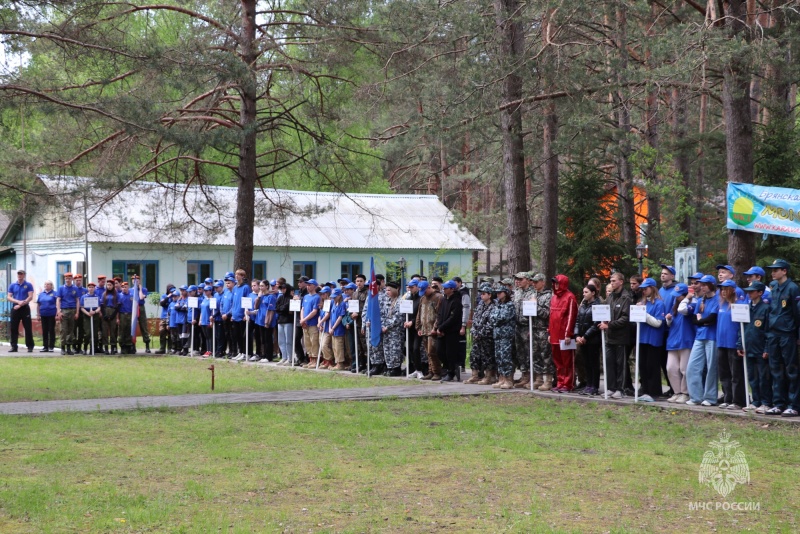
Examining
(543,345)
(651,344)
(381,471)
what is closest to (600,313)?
(651,344)

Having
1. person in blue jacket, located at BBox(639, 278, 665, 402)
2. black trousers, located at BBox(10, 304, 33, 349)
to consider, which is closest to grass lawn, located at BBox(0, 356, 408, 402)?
black trousers, located at BBox(10, 304, 33, 349)

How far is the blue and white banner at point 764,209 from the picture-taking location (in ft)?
55.1

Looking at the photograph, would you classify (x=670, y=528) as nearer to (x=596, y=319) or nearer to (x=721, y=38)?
(x=596, y=319)

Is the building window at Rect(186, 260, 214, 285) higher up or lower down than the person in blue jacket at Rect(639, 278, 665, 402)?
higher up

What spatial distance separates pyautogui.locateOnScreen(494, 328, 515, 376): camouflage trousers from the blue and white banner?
4337mm

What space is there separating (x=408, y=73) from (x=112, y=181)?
269 inches

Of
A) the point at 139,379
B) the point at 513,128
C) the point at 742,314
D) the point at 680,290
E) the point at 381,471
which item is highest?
the point at 513,128

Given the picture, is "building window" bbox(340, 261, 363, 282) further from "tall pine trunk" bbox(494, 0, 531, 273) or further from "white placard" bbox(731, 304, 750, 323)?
"white placard" bbox(731, 304, 750, 323)

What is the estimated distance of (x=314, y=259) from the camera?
43469 millimetres

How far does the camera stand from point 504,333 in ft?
57.5

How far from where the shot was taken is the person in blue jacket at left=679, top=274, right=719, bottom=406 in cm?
1450

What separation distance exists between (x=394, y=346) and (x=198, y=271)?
22.5 m

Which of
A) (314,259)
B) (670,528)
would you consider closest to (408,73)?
(670,528)

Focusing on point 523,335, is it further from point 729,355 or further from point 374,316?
point 729,355
